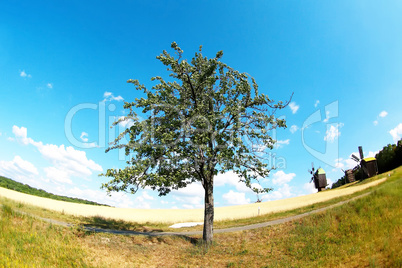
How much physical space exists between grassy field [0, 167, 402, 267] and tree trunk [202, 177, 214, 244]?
34.6 inches

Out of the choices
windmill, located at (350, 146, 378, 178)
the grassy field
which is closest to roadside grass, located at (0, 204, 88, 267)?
the grassy field

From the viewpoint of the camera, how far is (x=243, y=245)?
19.9 meters

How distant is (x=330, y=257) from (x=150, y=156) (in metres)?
14.9

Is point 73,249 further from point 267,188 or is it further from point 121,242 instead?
point 267,188

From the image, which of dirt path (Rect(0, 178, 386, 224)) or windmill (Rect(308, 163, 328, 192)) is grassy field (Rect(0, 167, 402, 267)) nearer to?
dirt path (Rect(0, 178, 386, 224))

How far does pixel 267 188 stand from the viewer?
834 inches

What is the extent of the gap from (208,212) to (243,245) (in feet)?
13.3

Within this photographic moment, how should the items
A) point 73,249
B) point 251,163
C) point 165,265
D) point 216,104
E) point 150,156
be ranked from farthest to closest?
point 216,104 → point 251,163 → point 150,156 → point 165,265 → point 73,249

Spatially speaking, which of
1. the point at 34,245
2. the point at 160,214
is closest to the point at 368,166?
the point at 160,214

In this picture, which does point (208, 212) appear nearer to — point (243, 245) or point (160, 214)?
point (243, 245)

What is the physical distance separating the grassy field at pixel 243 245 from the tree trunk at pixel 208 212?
878mm

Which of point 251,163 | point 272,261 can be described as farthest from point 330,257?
Result: point 251,163

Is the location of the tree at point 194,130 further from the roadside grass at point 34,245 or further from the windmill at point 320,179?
the windmill at point 320,179

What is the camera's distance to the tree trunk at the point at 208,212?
2036cm
